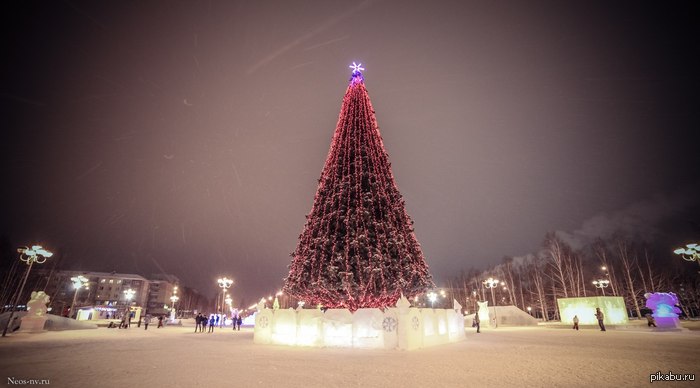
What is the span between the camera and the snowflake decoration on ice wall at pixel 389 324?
13195 millimetres

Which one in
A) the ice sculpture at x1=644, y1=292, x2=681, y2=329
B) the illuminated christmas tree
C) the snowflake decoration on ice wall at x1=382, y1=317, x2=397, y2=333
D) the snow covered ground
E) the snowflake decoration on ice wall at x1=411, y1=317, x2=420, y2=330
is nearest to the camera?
the snow covered ground

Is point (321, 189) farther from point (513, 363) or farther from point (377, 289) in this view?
point (513, 363)

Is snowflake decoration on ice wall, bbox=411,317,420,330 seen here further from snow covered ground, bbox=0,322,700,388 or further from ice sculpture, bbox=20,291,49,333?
ice sculpture, bbox=20,291,49,333

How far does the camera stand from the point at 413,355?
36.9ft

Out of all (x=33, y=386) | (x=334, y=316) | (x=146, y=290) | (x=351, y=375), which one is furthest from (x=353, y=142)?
(x=146, y=290)

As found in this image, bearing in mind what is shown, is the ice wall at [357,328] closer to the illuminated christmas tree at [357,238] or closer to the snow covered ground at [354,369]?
the illuminated christmas tree at [357,238]

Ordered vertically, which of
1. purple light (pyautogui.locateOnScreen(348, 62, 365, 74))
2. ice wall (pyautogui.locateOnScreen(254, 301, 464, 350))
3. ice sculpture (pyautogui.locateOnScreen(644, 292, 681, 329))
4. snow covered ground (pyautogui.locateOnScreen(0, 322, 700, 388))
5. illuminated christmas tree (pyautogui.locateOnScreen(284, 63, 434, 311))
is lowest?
snow covered ground (pyautogui.locateOnScreen(0, 322, 700, 388))

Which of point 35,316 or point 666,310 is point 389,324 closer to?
point 666,310

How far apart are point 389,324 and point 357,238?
169 inches

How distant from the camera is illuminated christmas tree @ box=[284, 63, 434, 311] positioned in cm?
1522

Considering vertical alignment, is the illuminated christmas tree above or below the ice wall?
above

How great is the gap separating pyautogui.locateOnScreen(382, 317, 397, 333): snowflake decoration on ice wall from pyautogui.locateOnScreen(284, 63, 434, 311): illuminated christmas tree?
1.83 metres

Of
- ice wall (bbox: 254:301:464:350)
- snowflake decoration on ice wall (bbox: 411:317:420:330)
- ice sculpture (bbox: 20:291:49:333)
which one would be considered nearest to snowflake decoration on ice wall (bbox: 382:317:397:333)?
ice wall (bbox: 254:301:464:350)

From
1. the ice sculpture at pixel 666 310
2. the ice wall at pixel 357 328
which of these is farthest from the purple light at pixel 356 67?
the ice sculpture at pixel 666 310
